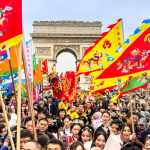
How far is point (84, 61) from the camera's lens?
7.53m

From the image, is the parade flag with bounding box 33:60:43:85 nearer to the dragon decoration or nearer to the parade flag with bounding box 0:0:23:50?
the dragon decoration

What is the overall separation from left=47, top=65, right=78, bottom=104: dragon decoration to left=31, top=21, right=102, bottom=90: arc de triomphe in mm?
25985

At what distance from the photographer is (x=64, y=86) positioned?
33.9ft

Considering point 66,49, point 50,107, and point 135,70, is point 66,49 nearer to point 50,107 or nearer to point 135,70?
point 50,107

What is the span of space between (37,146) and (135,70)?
8.54 feet

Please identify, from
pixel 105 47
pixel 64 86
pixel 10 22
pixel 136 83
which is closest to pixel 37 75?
pixel 64 86

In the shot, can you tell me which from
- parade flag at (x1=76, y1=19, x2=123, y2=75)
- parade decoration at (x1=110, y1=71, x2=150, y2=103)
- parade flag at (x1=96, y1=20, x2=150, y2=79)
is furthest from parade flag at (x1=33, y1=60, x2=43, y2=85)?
parade flag at (x1=96, y1=20, x2=150, y2=79)

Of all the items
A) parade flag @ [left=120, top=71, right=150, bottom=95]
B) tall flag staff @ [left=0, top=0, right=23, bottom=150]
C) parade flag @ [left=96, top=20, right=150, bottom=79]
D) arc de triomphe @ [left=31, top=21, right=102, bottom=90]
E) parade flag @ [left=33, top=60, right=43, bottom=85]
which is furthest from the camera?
arc de triomphe @ [left=31, top=21, right=102, bottom=90]

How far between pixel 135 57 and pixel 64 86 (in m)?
5.59

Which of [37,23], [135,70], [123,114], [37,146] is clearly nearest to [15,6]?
[37,146]

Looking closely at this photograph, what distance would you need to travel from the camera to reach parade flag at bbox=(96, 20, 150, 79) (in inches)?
193

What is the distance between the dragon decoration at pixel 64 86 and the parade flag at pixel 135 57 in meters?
4.66

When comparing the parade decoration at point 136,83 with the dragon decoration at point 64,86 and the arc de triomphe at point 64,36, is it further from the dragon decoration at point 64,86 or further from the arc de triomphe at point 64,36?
the arc de triomphe at point 64,36

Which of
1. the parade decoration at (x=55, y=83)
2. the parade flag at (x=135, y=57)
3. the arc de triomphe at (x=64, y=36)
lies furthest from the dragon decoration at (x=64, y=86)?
the arc de triomphe at (x=64, y=36)
